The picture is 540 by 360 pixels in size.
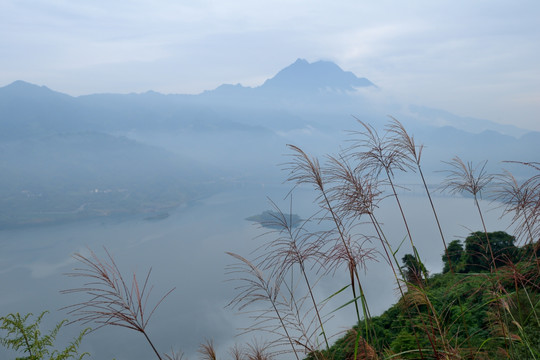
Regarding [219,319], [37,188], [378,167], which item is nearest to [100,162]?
[37,188]

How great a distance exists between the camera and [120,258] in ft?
128

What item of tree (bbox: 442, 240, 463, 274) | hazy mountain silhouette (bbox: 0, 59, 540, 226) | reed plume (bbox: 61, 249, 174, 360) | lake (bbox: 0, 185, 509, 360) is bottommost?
lake (bbox: 0, 185, 509, 360)

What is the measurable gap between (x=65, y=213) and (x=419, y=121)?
495ft

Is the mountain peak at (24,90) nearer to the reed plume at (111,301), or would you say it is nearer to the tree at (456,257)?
the tree at (456,257)

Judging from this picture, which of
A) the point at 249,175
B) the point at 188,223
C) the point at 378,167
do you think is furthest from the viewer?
the point at 249,175

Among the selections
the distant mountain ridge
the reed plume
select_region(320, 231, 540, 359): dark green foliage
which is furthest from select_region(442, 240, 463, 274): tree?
the distant mountain ridge

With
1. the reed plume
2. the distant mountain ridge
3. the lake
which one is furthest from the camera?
the distant mountain ridge

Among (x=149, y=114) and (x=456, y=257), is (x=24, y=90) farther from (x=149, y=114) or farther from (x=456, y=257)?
(x=456, y=257)

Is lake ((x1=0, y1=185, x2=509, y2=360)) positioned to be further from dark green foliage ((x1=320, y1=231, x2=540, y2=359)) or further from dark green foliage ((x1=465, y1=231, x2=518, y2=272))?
dark green foliage ((x1=320, y1=231, x2=540, y2=359))

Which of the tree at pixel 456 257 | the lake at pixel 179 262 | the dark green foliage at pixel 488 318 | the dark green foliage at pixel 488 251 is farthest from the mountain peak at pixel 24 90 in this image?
the dark green foliage at pixel 488 318

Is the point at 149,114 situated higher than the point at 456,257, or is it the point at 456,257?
the point at 149,114

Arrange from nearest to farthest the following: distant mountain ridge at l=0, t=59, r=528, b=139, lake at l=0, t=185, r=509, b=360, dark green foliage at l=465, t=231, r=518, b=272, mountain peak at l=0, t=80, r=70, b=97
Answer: dark green foliage at l=465, t=231, r=518, b=272 < lake at l=0, t=185, r=509, b=360 < distant mountain ridge at l=0, t=59, r=528, b=139 < mountain peak at l=0, t=80, r=70, b=97

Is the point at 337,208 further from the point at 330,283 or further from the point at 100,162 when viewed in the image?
the point at 100,162

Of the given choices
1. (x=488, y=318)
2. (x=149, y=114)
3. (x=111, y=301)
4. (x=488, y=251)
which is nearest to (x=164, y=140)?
(x=149, y=114)
